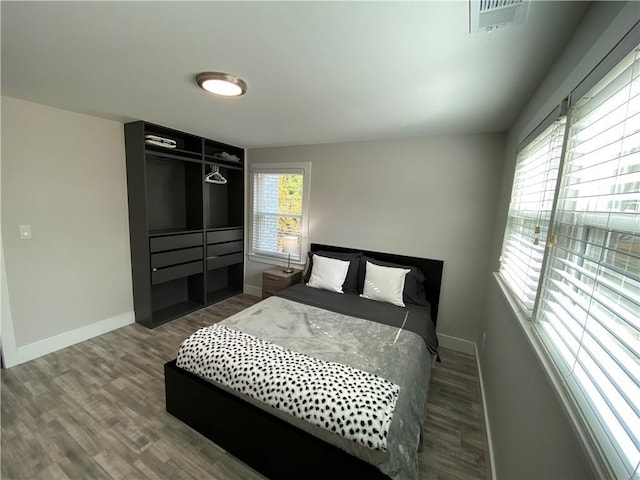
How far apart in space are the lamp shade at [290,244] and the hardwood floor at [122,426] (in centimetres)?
176

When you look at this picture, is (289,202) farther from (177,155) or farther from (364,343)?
(364,343)

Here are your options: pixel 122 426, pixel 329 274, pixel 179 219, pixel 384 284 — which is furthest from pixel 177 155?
pixel 384 284

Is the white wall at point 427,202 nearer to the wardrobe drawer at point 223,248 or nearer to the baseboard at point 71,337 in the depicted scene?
the wardrobe drawer at point 223,248

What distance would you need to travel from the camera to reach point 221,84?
1.66 m

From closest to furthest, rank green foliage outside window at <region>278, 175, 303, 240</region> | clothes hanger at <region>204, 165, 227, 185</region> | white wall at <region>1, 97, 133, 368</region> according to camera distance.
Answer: white wall at <region>1, 97, 133, 368</region> < clothes hanger at <region>204, 165, 227, 185</region> < green foliage outside window at <region>278, 175, 303, 240</region>

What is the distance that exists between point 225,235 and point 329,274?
1801mm

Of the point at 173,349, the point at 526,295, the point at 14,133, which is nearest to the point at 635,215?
the point at 526,295

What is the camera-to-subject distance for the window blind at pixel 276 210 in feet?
12.2

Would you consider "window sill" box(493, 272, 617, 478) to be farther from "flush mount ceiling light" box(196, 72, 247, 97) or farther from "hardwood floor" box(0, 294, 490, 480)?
"flush mount ceiling light" box(196, 72, 247, 97)

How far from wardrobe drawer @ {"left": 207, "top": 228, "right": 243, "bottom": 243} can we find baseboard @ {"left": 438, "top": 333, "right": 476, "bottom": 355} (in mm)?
3124

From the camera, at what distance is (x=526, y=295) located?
55.4 inches

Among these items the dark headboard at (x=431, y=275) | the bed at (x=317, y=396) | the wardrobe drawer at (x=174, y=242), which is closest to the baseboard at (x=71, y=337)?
the wardrobe drawer at (x=174, y=242)

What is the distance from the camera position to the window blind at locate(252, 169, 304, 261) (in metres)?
3.73

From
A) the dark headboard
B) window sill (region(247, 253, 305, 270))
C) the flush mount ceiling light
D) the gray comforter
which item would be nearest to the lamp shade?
window sill (region(247, 253, 305, 270))
